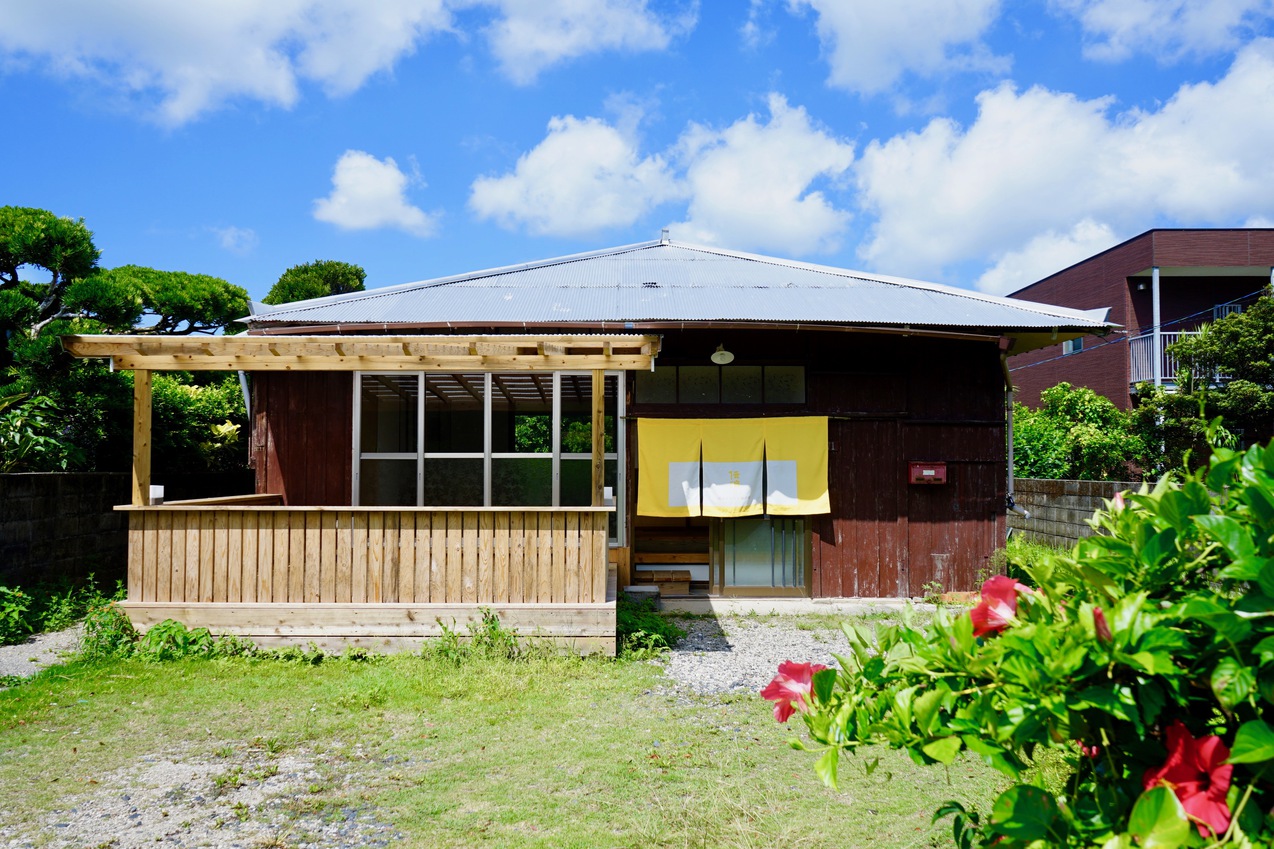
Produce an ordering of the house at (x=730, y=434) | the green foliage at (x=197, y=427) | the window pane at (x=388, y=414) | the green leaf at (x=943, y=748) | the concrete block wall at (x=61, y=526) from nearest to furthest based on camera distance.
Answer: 1. the green leaf at (x=943, y=748)
2. the concrete block wall at (x=61, y=526)
3. the house at (x=730, y=434)
4. the window pane at (x=388, y=414)
5. the green foliage at (x=197, y=427)

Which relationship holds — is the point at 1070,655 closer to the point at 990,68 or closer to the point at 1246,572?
the point at 1246,572

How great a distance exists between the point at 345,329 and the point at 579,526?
13.0 ft

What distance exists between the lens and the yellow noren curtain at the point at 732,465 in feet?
29.8

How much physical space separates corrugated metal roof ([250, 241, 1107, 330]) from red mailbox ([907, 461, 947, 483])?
Result: 5.14ft

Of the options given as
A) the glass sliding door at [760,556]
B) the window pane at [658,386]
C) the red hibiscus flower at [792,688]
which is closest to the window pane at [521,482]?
the window pane at [658,386]

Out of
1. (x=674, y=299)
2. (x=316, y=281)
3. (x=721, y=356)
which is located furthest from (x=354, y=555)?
(x=316, y=281)

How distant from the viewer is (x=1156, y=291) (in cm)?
1642

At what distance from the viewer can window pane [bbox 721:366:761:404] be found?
9320 mm

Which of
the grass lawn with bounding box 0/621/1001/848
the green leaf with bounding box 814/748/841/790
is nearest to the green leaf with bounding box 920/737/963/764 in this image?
the green leaf with bounding box 814/748/841/790

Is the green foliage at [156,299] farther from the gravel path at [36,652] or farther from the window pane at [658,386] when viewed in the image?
the window pane at [658,386]

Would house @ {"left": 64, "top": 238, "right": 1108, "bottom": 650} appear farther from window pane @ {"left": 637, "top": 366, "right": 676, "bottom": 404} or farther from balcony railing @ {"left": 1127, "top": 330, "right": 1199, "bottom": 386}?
balcony railing @ {"left": 1127, "top": 330, "right": 1199, "bottom": 386}

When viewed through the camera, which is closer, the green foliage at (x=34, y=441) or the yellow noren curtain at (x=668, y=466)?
the green foliage at (x=34, y=441)

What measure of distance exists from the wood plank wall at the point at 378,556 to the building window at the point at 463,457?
5.22ft

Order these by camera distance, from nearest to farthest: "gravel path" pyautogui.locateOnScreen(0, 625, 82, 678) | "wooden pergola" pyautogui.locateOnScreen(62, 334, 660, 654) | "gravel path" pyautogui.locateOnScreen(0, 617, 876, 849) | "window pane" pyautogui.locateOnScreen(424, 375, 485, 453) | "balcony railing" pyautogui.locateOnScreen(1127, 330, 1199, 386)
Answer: "gravel path" pyautogui.locateOnScreen(0, 617, 876, 849) → "gravel path" pyautogui.locateOnScreen(0, 625, 82, 678) → "wooden pergola" pyautogui.locateOnScreen(62, 334, 660, 654) → "window pane" pyautogui.locateOnScreen(424, 375, 485, 453) → "balcony railing" pyautogui.locateOnScreen(1127, 330, 1199, 386)
